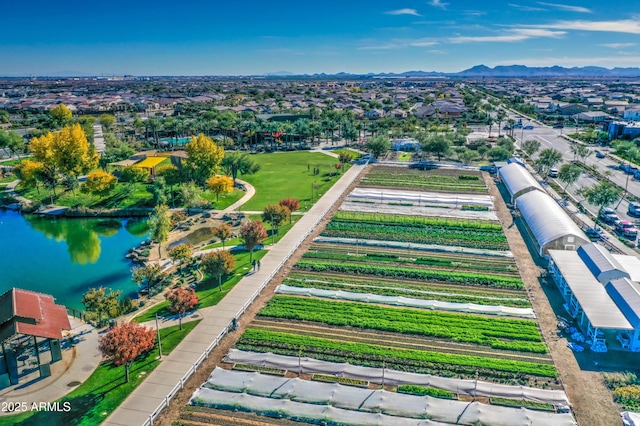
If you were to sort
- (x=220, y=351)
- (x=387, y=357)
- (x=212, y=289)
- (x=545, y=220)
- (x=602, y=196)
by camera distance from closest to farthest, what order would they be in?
(x=387, y=357), (x=220, y=351), (x=212, y=289), (x=545, y=220), (x=602, y=196)

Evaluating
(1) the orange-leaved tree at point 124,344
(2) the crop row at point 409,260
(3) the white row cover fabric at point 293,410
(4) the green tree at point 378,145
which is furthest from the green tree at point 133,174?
(3) the white row cover fabric at point 293,410

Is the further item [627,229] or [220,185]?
[220,185]

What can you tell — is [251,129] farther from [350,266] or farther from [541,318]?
[541,318]

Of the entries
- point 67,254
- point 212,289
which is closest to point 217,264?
point 212,289

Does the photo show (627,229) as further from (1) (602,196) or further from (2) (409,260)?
(2) (409,260)

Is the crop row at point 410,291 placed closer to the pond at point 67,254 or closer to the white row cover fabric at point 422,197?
the pond at point 67,254

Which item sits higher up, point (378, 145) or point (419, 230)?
point (378, 145)

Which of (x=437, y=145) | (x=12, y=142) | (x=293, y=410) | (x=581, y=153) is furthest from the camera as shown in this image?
(x=12, y=142)
